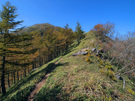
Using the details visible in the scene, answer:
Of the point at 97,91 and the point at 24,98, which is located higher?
the point at 97,91

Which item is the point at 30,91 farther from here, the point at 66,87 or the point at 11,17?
the point at 11,17

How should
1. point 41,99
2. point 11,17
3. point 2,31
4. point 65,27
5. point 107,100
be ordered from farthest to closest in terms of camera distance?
point 65,27 < point 11,17 < point 2,31 < point 41,99 < point 107,100

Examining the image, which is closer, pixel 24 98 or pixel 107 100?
pixel 107 100

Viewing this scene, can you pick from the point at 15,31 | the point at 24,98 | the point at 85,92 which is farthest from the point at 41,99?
the point at 15,31

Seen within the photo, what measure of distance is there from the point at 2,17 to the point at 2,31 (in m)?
1.84

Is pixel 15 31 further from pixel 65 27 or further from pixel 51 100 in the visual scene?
pixel 65 27

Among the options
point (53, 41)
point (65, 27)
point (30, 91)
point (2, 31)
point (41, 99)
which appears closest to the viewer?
point (41, 99)

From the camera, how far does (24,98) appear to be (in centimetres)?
493

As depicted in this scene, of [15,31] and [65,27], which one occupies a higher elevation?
[65,27]

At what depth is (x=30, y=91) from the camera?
18.7 feet

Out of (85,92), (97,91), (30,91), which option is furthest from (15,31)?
(97,91)

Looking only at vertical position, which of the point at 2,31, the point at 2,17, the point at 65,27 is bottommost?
the point at 2,31

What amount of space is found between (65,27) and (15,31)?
19.2 metres

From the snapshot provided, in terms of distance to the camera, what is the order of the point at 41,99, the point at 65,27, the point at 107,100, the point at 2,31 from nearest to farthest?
the point at 107,100, the point at 41,99, the point at 2,31, the point at 65,27
